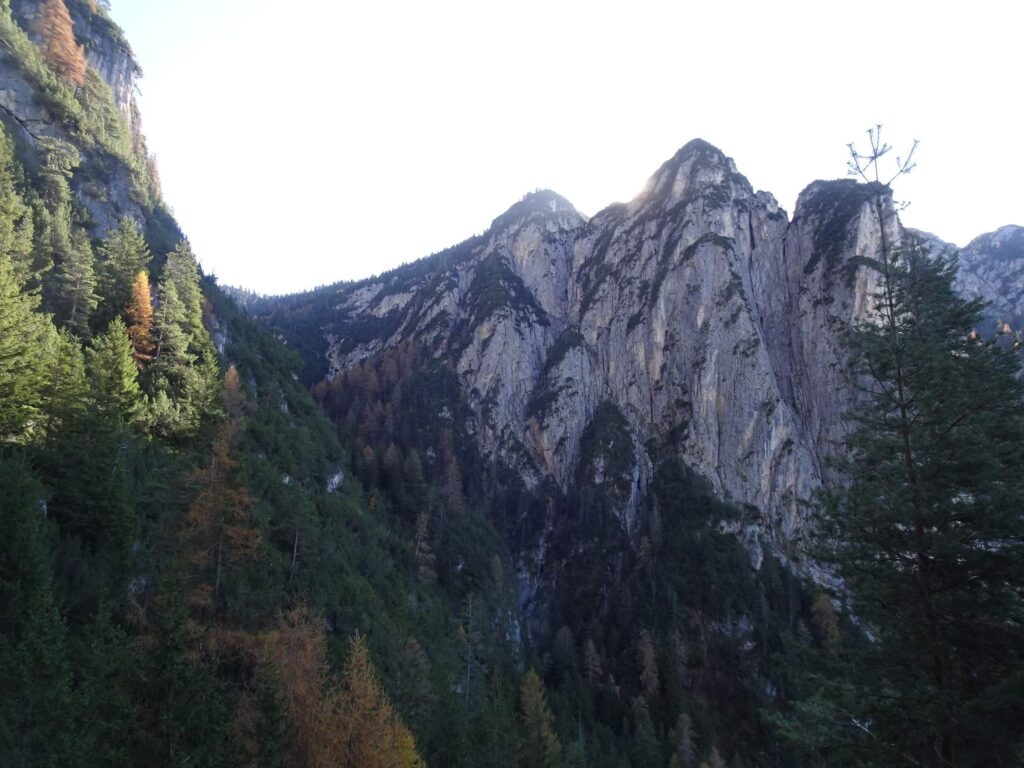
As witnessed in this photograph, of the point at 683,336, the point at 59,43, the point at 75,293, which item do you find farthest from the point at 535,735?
the point at 59,43

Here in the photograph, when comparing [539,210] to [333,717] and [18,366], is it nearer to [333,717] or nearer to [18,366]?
[18,366]

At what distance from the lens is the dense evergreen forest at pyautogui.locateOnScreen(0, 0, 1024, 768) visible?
11586 millimetres

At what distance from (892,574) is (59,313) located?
4879cm

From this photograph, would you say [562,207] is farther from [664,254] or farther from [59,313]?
[59,313]

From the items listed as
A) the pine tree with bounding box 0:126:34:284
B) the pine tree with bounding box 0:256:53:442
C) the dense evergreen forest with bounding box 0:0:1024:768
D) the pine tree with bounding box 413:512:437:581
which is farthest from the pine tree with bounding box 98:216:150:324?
the pine tree with bounding box 413:512:437:581

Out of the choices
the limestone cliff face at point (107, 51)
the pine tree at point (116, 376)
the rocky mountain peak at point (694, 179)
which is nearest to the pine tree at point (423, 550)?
the pine tree at point (116, 376)

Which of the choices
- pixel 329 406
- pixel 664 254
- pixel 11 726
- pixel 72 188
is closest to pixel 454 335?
pixel 329 406

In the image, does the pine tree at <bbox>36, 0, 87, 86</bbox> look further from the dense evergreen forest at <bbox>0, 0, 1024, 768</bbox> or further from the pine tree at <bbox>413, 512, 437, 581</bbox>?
the pine tree at <bbox>413, 512, 437, 581</bbox>

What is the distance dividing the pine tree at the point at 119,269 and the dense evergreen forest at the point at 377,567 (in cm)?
28

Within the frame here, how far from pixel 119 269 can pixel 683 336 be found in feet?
296

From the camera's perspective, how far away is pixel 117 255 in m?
46.3

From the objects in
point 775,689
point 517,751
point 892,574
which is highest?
point 892,574

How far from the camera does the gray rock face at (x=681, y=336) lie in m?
95.9

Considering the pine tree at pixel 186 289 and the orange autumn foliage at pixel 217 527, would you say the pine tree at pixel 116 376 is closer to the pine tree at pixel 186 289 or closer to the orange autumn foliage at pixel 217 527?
the pine tree at pixel 186 289
